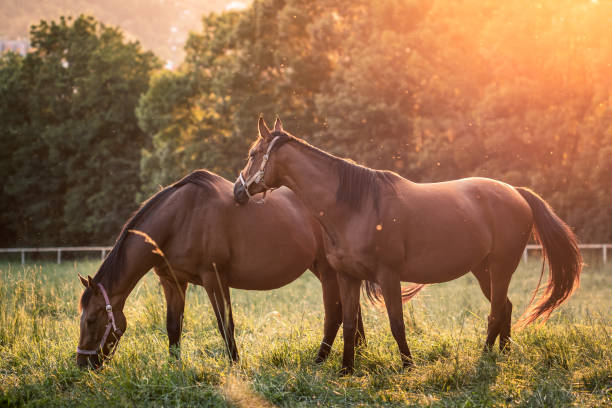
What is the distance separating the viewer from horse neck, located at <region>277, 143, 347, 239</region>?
5941mm

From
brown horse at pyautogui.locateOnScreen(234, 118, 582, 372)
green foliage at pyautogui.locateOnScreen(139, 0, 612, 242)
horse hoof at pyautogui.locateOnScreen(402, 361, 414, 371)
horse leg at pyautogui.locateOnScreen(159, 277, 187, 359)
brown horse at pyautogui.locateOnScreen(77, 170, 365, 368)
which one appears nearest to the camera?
horse hoof at pyautogui.locateOnScreen(402, 361, 414, 371)

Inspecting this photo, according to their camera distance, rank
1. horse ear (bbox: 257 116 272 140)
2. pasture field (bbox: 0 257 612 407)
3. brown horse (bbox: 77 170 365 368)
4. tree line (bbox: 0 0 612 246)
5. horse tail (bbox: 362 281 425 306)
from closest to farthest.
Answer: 1. pasture field (bbox: 0 257 612 407)
2. brown horse (bbox: 77 170 365 368)
3. horse ear (bbox: 257 116 272 140)
4. horse tail (bbox: 362 281 425 306)
5. tree line (bbox: 0 0 612 246)

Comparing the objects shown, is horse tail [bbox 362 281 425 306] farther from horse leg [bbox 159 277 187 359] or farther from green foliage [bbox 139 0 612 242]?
green foliage [bbox 139 0 612 242]

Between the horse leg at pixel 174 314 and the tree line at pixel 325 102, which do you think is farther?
the tree line at pixel 325 102

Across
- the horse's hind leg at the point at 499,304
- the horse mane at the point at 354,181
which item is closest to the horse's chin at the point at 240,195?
the horse mane at the point at 354,181

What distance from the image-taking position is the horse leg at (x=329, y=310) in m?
6.45

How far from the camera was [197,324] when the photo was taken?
8289 millimetres

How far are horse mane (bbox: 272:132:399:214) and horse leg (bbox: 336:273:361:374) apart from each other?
775mm

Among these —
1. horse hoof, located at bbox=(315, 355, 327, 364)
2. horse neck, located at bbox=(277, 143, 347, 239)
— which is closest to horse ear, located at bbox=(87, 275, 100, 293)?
horse neck, located at bbox=(277, 143, 347, 239)

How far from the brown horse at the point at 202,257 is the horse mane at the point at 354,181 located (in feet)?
3.51

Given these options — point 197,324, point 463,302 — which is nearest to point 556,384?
point 197,324

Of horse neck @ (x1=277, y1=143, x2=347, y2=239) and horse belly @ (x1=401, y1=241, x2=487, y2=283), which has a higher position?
horse neck @ (x1=277, y1=143, x2=347, y2=239)

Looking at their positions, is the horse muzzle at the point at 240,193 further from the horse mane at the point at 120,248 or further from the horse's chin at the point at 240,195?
the horse mane at the point at 120,248

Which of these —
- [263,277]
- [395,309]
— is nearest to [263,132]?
[263,277]
